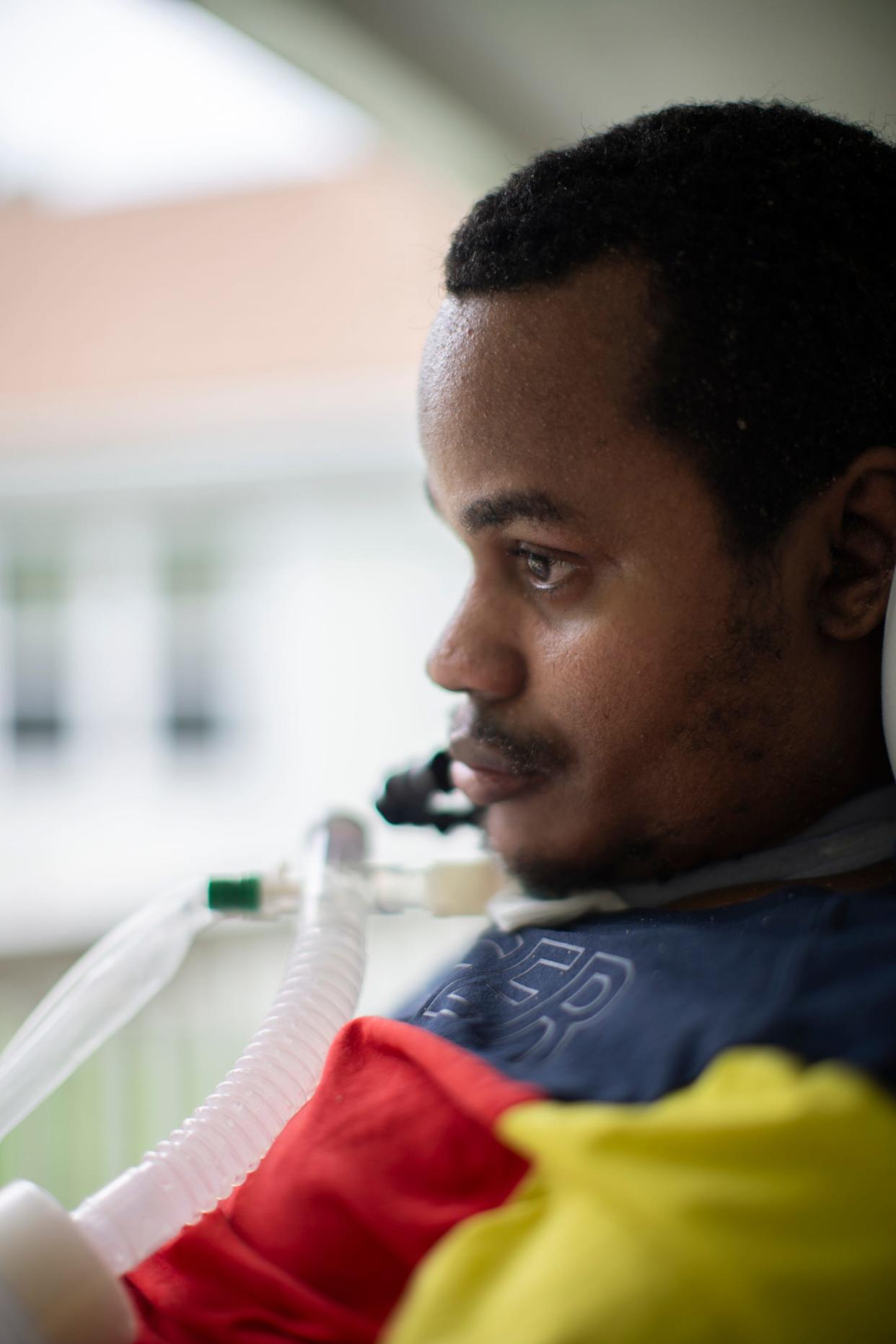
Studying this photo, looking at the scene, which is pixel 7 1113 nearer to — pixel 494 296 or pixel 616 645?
pixel 616 645

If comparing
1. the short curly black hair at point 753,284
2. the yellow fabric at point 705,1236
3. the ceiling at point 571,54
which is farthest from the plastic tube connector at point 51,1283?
the ceiling at point 571,54

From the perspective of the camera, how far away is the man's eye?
0.68 m

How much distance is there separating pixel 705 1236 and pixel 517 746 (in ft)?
1.21

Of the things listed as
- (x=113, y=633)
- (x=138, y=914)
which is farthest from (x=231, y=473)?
(x=138, y=914)

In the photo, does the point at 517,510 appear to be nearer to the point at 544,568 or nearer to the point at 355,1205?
the point at 544,568

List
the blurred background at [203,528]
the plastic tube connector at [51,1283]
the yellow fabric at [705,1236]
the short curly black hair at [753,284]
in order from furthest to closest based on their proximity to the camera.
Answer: the blurred background at [203,528]
the short curly black hair at [753,284]
the plastic tube connector at [51,1283]
the yellow fabric at [705,1236]

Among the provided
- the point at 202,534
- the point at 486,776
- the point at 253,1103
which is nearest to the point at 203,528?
the point at 202,534

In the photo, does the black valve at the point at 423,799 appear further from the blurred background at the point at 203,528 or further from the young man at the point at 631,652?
the blurred background at the point at 203,528

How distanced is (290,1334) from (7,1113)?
0.96 feet

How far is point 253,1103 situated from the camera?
0.62 m

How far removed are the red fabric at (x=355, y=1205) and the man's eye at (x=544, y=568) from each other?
27 centimetres

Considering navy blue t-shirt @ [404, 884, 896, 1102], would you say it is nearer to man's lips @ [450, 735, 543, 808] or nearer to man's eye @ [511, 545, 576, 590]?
man's lips @ [450, 735, 543, 808]

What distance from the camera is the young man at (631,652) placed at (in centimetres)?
52

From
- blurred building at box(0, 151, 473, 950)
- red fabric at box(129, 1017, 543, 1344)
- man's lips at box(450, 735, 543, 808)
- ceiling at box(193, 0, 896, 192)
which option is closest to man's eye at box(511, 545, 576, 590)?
man's lips at box(450, 735, 543, 808)
